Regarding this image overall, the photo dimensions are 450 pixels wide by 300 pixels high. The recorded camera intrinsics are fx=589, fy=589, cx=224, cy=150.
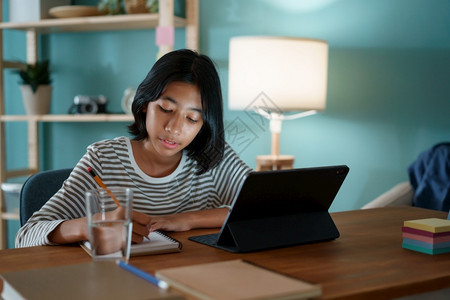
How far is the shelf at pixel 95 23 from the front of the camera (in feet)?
10.5

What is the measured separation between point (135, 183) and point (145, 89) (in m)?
0.26

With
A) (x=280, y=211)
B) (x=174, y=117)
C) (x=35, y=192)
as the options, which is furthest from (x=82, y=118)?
(x=280, y=211)

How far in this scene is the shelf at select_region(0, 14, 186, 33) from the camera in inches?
125

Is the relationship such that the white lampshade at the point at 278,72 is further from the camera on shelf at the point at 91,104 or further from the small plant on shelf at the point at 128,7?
the camera on shelf at the point at 91,104

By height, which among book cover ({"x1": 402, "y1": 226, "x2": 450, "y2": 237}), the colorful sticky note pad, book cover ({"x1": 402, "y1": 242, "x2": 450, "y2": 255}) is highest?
the colorful sticky note pad

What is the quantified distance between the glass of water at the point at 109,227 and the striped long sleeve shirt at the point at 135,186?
251mm

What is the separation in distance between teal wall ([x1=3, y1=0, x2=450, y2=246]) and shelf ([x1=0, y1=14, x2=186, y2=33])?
182 millimetres

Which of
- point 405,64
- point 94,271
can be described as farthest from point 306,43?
point 94,271

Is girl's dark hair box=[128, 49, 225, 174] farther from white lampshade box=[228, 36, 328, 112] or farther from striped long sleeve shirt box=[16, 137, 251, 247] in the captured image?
white lampshade box=[228, 36, 328, 112]

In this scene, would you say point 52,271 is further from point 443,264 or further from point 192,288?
point 443,264

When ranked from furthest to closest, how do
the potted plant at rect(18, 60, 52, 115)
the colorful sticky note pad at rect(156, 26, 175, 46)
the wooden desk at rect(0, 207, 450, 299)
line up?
the potted plant at rect(18, 60, 52, 115), the colorful sticky note pad at rect(156, 26, 175, 46), the wooden desk at rect(0, 207, 450, 299)

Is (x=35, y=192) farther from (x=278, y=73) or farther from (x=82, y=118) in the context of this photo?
(x=82, y=118)

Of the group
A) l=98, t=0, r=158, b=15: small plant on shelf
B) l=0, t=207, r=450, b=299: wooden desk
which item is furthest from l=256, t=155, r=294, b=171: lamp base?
l=0, t=207, r=450, b=299: wooden desk

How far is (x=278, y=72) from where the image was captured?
2635mm
